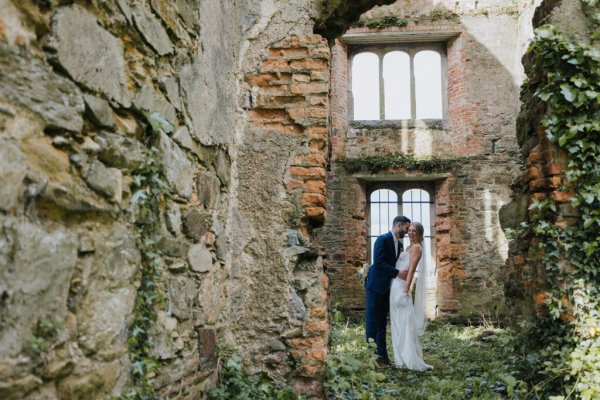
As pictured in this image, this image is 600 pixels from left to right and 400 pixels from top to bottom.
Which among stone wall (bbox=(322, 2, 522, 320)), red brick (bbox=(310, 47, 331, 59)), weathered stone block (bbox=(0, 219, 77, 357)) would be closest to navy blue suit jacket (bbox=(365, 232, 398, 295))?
red brick (bbox=(310, 47, 331, 59))

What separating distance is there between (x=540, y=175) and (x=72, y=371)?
12.8 feet

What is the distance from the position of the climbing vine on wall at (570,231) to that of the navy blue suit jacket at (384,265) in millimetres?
2290

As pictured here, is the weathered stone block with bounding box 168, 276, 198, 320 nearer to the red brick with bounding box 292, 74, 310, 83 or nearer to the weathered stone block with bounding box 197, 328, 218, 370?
the weathered stone block with bounding box 197, 328, 218, 370

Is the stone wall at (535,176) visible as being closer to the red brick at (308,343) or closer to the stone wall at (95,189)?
the red brick at (308,343)

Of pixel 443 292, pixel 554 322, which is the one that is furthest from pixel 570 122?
pixel 443 292

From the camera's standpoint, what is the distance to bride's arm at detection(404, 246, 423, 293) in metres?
6.10

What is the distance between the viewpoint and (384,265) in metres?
6.27

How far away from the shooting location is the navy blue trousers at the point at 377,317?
20.4ft

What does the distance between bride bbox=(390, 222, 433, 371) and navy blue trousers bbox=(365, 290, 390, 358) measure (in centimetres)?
11

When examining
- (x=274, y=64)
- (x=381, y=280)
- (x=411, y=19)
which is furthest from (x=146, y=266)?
(x=411, y=19)

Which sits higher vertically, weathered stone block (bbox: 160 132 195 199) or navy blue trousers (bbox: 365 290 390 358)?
weathered stone block (bbox: 160 132 195 199)

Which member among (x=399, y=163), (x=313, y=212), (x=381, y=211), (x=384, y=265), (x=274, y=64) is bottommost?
(x=384, y=265)

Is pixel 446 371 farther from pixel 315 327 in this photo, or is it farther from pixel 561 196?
pixel 315 327

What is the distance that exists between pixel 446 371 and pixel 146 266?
463cm
